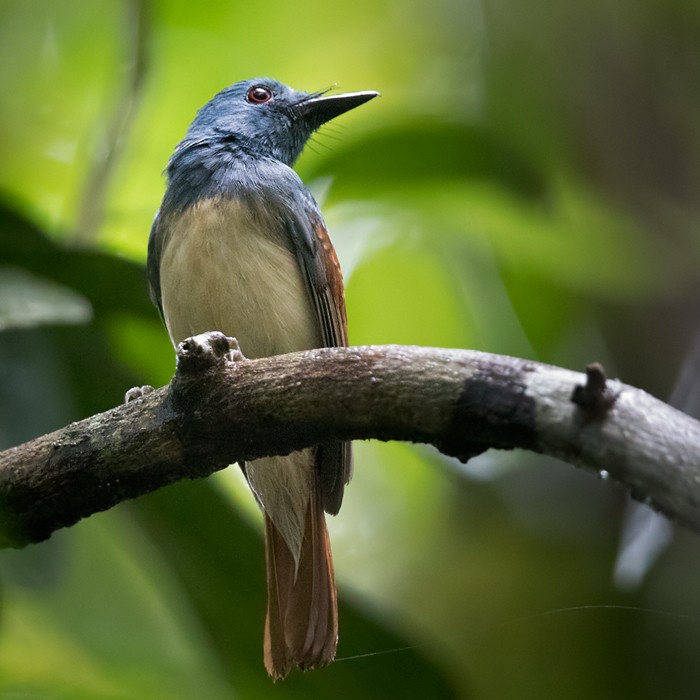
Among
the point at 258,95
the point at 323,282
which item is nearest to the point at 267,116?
the point at 258,95

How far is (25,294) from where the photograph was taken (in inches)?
88.0

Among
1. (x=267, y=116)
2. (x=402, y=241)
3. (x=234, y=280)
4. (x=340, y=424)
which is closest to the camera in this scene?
(x=340, y=424)

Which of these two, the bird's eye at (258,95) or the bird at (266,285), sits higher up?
the bird's eye at (258,95)

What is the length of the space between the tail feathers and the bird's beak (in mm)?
1185

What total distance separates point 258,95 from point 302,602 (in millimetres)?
1545

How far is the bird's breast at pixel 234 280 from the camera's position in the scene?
246cm

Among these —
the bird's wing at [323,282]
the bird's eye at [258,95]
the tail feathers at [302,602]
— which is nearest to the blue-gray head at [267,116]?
the bird's eye at [258,95]

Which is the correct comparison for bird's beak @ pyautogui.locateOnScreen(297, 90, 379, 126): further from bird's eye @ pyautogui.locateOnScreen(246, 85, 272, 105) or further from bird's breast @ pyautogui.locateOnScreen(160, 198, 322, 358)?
bird's breast @ pyautogui.locateOnScreen(160, 198, 322, 358)

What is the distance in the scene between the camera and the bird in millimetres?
2453

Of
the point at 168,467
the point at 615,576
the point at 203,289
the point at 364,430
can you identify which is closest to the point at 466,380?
the point at 364,430

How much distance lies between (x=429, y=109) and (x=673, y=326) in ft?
2.84

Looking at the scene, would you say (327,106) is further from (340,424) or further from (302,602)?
(340,424)

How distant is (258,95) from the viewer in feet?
9.94

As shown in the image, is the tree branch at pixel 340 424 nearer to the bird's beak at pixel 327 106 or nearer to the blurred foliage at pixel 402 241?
the blurred foliage at pixel 402 241
